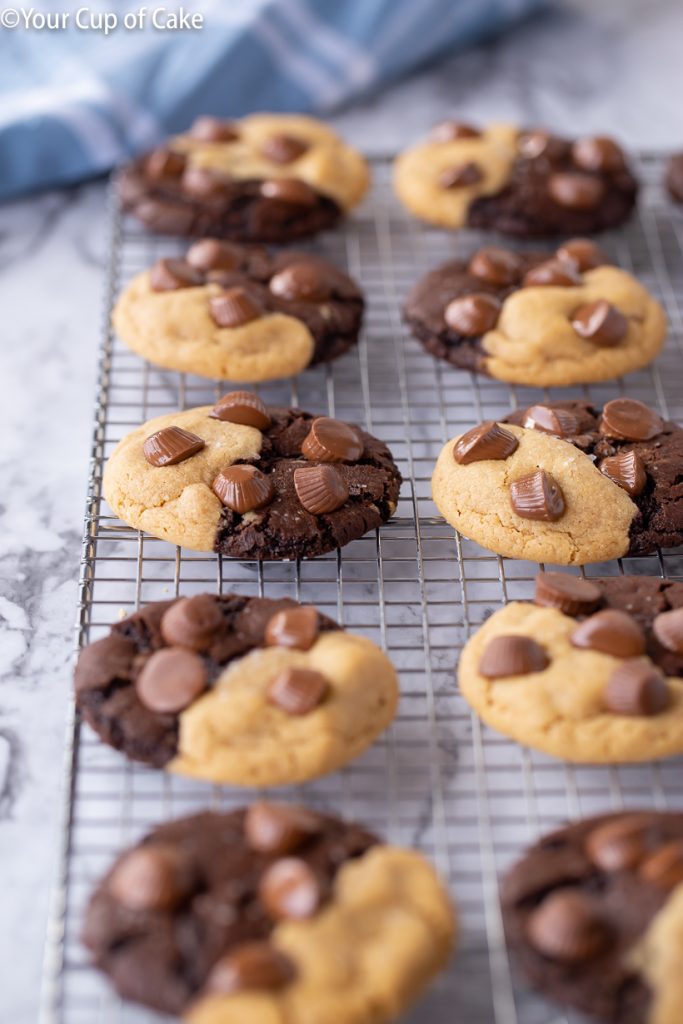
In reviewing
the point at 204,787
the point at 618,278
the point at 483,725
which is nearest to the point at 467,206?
the point at 618,278

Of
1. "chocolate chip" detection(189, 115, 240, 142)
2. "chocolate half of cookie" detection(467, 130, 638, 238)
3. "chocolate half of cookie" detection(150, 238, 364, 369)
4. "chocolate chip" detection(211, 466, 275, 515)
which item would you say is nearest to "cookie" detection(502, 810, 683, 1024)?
"chocolate chip" detection(211, 466, 275, 515)

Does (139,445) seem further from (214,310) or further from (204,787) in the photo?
(204,787)

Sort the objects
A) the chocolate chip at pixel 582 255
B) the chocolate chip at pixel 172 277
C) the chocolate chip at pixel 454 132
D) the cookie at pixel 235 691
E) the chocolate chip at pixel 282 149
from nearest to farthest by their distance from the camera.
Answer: the cookie at pixel 235 691
the chocolate chip at pixel 172 277
the chocolate chip at pixel 582 255
the chocolate chip at pixel 282 149
the chocolate chip at pixel 454 132

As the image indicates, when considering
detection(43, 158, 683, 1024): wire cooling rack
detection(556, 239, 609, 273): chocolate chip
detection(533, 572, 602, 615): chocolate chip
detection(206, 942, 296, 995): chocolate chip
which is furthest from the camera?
detection(556, 239, 609, 273): chocolate chip

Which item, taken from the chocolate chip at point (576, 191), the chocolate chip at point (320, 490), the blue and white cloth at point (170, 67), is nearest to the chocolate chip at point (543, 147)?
the chocolate chip at point (576, 191)

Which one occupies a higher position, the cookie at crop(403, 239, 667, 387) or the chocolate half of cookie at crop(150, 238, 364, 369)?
the chocolate half of cookie at crop(150, 238, 364, 369)

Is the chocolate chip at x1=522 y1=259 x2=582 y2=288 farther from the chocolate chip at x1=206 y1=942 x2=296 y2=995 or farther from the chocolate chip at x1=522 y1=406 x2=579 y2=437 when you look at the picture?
the chocolate chip at x1=206 y1=942 x2=296 y2=995

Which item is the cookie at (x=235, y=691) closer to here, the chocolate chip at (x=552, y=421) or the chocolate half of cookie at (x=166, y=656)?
the chocolate half of cookie at (x=166, y=656)

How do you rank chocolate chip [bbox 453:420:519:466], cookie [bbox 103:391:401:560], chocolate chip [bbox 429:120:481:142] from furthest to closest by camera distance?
chocolate chip [bbox 429:120:481:142] → chocolate chip [bbox 453:420:519:466] → cookie [bbox 103:391:401:560]
